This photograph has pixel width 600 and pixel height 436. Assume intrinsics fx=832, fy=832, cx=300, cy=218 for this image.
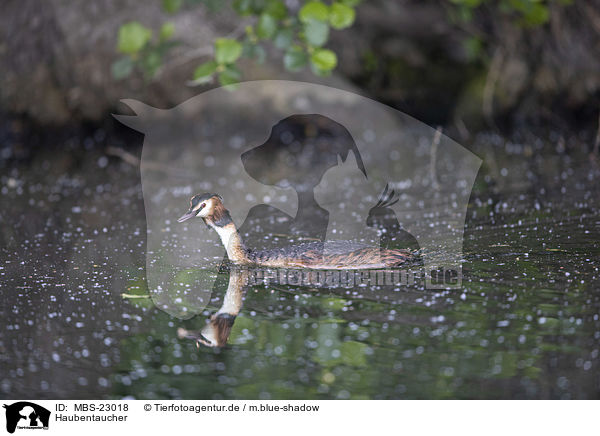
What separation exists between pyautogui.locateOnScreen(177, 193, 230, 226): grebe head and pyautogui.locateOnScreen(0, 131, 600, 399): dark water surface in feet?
1.46

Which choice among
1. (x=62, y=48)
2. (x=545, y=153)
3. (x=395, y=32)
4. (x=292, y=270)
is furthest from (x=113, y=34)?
(x=292, y=270)

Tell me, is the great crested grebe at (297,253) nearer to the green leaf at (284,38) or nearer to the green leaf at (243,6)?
the green leaf at (284,38)

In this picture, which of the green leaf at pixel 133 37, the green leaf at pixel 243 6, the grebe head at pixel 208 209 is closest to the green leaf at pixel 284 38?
the green leaf at pixel 243 6

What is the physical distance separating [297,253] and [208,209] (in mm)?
552

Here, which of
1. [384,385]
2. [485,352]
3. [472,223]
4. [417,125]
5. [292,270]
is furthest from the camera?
[417,125]

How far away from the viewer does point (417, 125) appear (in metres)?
9.43

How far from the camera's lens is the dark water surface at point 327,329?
319cm

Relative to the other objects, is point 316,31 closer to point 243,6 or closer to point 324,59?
point 324,59

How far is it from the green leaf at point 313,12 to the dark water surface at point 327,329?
5.30 feet

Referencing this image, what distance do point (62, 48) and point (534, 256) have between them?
620cm

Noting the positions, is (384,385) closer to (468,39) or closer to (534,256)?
(534,256)

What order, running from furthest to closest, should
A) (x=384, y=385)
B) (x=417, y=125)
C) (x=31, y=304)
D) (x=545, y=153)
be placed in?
(x=417, y=125)
(x=545, y=153)
(x=31, y=304)
(x=384, y=385)
